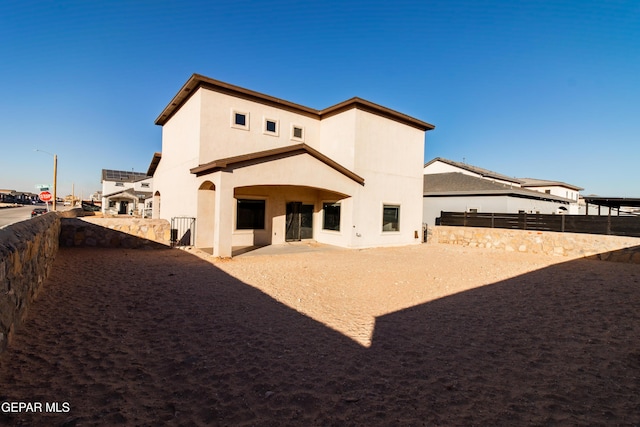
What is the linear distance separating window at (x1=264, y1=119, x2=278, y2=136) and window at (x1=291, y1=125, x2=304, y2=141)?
3.32 feet

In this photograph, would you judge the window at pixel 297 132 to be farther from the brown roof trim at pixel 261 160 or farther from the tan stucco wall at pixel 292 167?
the brown roof trim at pixel 261 160

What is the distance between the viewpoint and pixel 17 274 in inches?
168

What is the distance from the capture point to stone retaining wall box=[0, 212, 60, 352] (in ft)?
11.8

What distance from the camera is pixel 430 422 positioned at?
9.75 ft

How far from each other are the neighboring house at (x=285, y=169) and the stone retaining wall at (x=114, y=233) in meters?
1.54

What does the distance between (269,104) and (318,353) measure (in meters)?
13.5

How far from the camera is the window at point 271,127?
15.4 m

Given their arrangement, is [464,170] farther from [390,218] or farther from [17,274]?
[17,274]

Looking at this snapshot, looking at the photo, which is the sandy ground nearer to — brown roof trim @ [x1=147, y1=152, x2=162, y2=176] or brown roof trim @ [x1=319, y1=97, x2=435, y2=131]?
brown roof trim @ [x1=319, y1=97, x2=435, y2=131]

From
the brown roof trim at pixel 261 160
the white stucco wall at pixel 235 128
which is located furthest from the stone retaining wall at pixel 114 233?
the white stucco wall at pixel 235 128

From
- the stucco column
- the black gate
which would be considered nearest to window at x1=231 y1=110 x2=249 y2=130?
the stucco column

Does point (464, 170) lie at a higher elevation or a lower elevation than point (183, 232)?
higher

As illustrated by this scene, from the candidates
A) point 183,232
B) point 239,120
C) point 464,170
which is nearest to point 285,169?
point 239,120

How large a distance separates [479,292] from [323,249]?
25.9 feet
